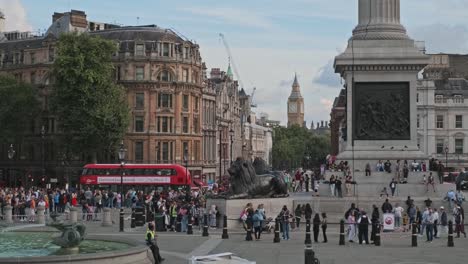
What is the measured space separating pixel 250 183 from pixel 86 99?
40841mm

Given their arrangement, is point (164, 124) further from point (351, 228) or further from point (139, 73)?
point (351, 228)

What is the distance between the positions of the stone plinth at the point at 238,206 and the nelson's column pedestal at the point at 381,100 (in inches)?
277

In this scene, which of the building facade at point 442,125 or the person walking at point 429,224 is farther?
the building facade at point 442,125

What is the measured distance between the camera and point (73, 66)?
2945 inches

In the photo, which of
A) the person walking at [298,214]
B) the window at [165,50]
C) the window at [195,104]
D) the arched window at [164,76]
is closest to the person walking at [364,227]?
the person walking at [298,214]

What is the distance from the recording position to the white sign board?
33.5m

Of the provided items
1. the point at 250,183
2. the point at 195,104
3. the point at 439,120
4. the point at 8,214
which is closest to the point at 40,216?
the point at 8,214

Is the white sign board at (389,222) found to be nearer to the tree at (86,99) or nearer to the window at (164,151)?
the tree at (86,99)

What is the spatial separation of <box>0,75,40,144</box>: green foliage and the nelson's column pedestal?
1881 inches

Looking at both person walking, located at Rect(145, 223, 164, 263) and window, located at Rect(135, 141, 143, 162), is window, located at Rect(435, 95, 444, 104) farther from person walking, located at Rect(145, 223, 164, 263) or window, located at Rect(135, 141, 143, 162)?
person walking, located at Rect(145, 223, 164, 263)

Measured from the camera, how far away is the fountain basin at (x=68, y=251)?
1758cm

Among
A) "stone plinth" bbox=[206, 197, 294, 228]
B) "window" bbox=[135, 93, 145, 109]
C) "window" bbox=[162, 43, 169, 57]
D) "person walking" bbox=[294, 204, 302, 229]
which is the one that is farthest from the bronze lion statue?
"window" bbox=[162, 43, 169, 57]

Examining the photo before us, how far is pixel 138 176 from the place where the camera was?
63906mm

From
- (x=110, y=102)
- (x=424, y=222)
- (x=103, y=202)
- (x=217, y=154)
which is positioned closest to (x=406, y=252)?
(x=424, y=222)
